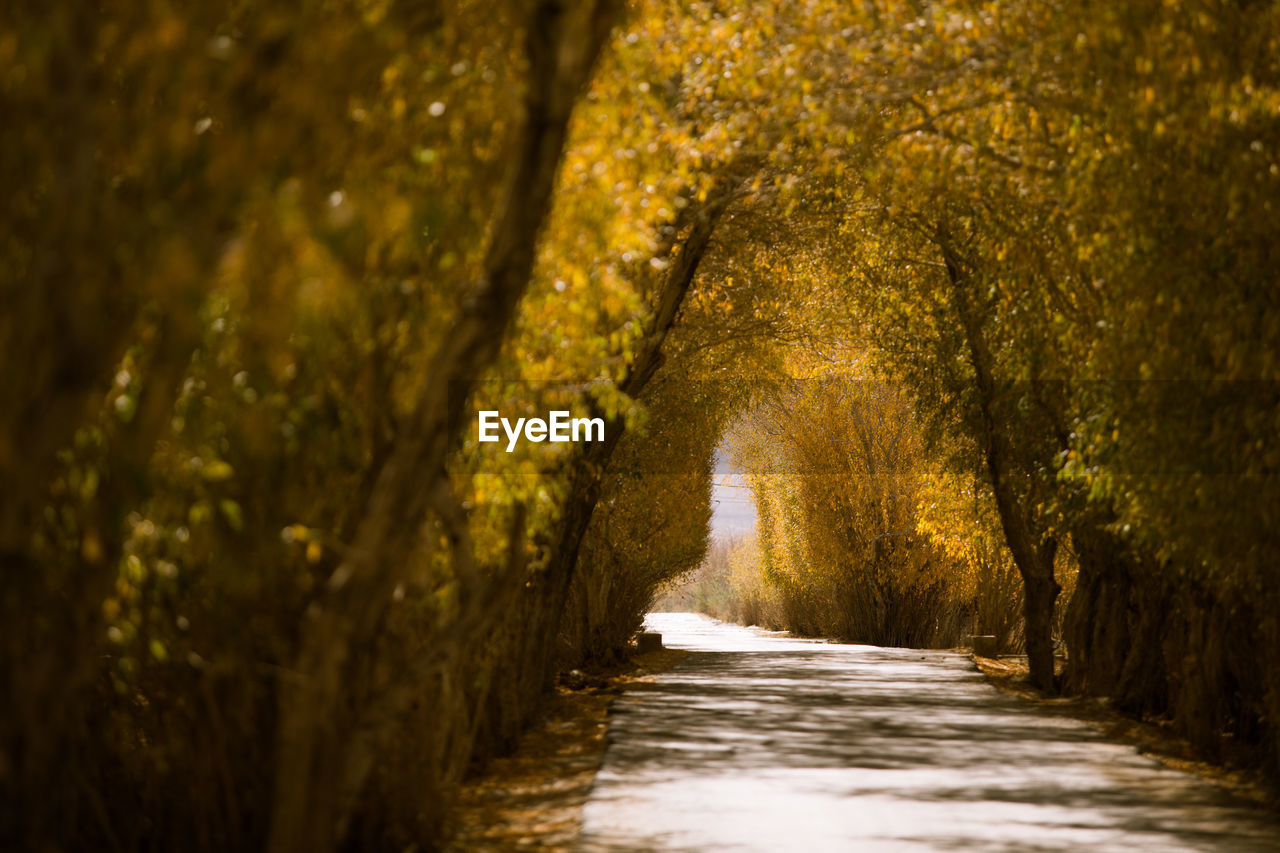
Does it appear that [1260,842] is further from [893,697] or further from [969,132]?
[893,697]

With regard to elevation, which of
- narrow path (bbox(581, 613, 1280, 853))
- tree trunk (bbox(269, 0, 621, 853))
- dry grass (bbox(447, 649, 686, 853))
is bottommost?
dry grass (bbox(447, 649, 686, 853))

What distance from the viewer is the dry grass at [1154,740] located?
1166 cm

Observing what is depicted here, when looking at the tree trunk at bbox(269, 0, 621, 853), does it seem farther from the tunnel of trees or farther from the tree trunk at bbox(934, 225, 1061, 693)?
the tree trunk at bbox(934, 225, 1061, 693)

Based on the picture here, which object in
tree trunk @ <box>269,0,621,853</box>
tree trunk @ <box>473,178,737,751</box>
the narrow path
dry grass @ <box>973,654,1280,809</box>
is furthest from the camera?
tree trunk @ <box>473,178,737,751</box>

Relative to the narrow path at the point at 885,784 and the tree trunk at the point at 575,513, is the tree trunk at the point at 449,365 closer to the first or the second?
the narrow path at the point at 885,784

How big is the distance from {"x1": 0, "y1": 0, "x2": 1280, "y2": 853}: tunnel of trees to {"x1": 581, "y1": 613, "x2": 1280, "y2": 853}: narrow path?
1116 millimetres

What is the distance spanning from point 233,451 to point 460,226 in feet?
4.72

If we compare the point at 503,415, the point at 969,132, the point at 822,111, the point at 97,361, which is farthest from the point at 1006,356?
the point at 97,361

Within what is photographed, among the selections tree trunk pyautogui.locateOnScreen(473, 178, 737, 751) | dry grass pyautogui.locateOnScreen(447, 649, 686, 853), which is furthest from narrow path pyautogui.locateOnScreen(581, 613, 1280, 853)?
tree trunk pyautogui.locateOnScreen(473, 178, 737, 751)

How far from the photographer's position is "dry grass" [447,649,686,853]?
9.26 metres

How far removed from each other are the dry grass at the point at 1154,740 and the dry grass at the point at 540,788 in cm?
441

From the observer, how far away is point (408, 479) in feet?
19.7

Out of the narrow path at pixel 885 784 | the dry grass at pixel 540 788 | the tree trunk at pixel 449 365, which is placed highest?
the tree trunk at pixel 449 365

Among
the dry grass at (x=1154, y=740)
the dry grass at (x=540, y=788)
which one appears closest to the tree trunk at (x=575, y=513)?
the dry grass at (x=540, y=788)
